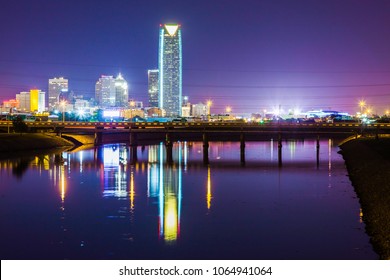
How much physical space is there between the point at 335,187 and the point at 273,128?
6215 cm

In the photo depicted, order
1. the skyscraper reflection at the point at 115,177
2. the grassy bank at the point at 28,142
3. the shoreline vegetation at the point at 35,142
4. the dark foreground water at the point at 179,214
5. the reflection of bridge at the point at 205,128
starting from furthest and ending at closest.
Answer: the reflection of bridge at the point at 205,128, the shoreline vegetation at the point at 35,142, the grassy bank at the point at 28,142, the skyscraper reflection at the point at 115,177, the dark foreground water at the point at 179,214

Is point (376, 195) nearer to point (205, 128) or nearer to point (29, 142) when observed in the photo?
point (29, 142)

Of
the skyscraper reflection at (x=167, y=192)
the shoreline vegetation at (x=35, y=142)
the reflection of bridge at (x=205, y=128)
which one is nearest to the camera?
the skyscraper reflection at (x=167, y=192)

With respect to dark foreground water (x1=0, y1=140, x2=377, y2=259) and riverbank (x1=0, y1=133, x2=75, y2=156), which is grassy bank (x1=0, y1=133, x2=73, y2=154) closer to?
riverbank (x1=0, y1=133, x2=75, y2=156)

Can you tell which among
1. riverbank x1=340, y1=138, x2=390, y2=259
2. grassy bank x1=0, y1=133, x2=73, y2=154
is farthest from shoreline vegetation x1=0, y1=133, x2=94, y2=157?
riverbank x1=340, y1=138, x2=390, y2=259

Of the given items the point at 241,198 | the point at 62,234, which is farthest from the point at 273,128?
the point at 62,234

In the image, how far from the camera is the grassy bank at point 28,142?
92.4m

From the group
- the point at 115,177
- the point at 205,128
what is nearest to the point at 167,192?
the point at 115,177

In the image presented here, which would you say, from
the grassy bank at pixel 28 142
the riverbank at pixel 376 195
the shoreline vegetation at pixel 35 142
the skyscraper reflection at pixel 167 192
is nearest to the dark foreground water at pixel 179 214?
the skyscraper reflection at pixel 167 192

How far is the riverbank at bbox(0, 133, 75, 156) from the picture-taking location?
92.2 meters

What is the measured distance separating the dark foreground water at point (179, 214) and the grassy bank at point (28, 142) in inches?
1122

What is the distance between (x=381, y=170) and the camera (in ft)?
159

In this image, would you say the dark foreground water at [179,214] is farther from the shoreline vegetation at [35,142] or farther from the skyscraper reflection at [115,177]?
the shoreline vegetation at [35,142]

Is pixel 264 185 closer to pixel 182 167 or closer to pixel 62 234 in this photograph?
pixel 182 167
